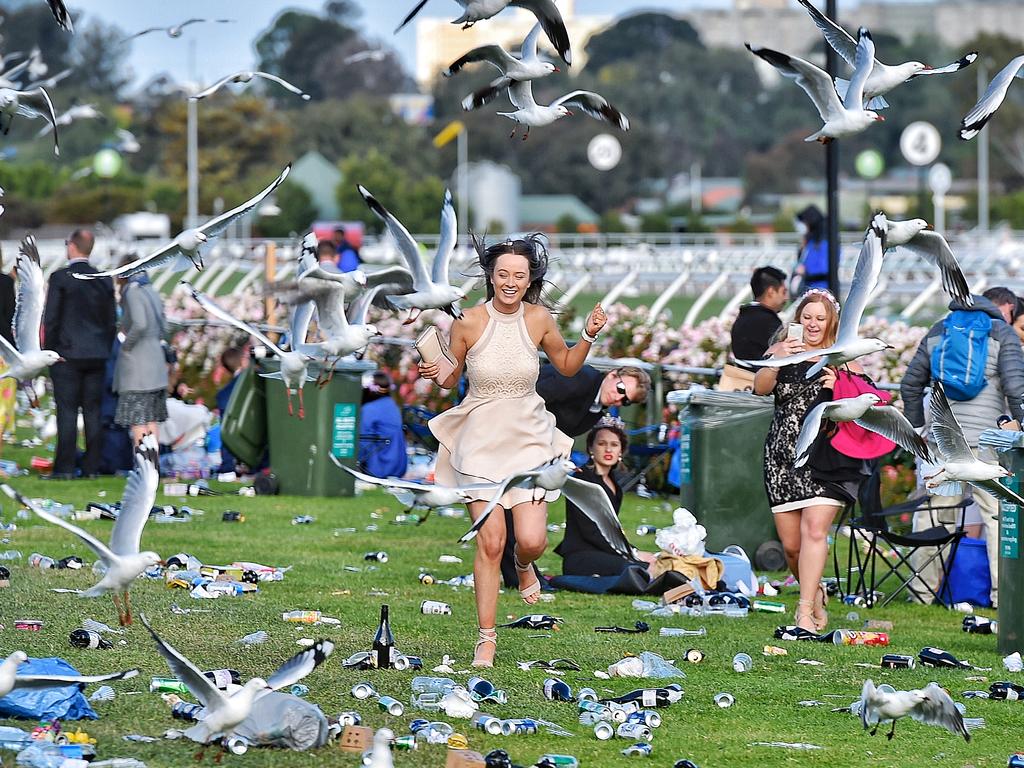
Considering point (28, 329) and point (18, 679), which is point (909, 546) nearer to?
point (28, 329)

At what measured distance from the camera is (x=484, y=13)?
702 centimetres

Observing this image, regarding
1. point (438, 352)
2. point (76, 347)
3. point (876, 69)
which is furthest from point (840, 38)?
point (76, 347)

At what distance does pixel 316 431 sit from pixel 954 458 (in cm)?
744

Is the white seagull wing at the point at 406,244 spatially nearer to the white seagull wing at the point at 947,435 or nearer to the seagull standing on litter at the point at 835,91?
the seagull standing on litter at the point at 835,91

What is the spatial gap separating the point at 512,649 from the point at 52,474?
26.1 feet

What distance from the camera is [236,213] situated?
7863 millimetres

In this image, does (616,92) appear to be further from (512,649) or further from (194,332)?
(512,649)

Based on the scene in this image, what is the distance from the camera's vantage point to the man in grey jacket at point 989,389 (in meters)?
9.62


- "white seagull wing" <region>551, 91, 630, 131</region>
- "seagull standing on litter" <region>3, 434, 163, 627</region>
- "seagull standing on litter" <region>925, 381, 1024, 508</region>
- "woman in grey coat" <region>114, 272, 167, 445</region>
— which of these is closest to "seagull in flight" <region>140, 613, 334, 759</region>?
"seagull standing on litter" <region>3, 434, 163, 627</region>

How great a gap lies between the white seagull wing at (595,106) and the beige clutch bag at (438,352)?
4.11ft

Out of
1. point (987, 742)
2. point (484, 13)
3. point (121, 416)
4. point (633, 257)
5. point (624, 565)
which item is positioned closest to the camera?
point (987, 742)

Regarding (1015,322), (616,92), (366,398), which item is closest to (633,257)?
(366,398)

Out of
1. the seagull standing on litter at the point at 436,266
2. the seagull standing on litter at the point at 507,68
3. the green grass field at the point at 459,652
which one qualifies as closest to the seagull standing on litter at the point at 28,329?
the green grass field at the point at 459,652

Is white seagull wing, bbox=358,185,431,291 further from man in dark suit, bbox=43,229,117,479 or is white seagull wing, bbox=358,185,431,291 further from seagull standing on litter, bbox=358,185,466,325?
man in dark suit, bbox=43,229,117,479
